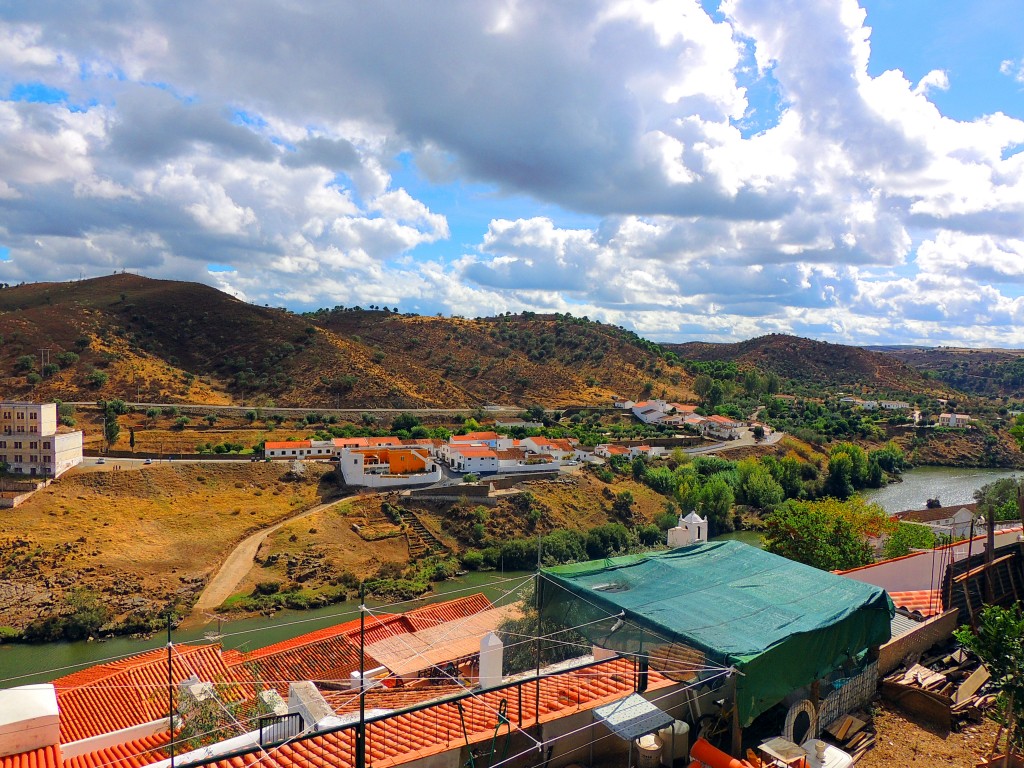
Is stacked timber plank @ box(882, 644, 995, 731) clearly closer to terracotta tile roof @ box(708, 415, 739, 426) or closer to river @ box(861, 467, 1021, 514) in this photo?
river @ box(861, 467, 1021, 514)

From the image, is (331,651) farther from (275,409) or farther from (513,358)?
(513,358)

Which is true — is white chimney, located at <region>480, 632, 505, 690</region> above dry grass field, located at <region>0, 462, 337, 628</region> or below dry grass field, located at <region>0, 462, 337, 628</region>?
above

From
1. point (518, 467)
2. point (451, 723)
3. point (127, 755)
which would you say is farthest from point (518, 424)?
point (451, 723)

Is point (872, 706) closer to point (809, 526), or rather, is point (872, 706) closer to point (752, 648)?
point (752, 648)

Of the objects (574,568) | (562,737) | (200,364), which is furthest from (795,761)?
(200,364)

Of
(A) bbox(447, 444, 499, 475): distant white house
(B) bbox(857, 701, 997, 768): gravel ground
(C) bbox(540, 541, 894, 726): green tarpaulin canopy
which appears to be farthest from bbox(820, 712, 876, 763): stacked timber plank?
(A) bbox(447, 444, 499, 475): distant white house

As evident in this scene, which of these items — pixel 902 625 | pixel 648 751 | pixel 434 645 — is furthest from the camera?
pixel 434 645

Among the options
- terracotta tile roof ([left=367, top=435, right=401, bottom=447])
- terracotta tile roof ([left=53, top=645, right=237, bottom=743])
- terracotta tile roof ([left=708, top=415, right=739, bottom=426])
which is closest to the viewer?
terracotta tile roof ([left=53, top=645, right=237, bottom=743])
